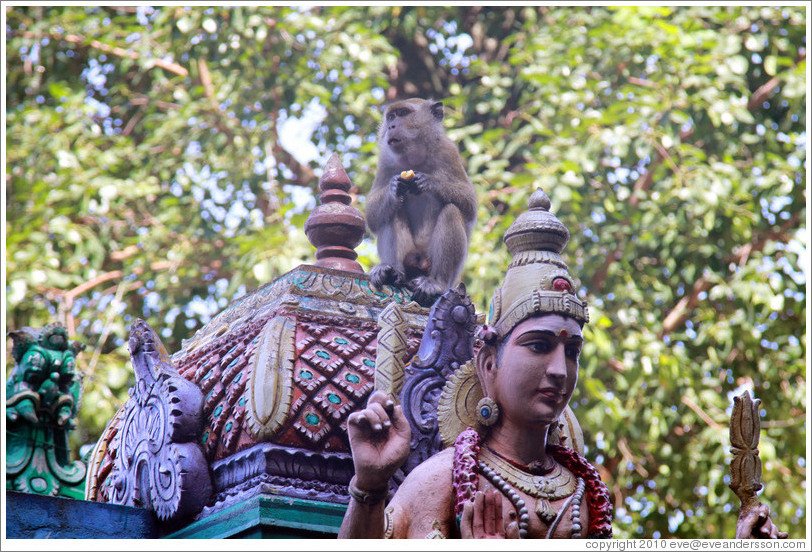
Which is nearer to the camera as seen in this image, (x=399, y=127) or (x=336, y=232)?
(x=336, y=232)

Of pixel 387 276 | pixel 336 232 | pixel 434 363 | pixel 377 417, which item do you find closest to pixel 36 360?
pixel 336 232

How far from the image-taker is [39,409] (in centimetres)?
411

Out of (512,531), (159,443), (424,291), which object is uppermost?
(424,291)

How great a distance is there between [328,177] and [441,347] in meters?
1.23

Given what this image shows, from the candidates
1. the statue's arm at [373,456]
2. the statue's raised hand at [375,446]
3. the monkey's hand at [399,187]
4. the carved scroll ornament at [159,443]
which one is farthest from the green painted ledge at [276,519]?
the monkey's hand at [399,187]

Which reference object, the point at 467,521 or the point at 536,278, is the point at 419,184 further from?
the point at 467,521

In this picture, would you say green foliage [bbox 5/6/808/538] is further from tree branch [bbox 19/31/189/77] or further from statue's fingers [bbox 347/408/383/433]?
statue's fingers [bbox 347/408/383/433]

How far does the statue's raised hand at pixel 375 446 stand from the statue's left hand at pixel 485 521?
323 mm

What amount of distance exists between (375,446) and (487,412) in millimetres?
610

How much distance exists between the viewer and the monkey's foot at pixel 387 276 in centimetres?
410

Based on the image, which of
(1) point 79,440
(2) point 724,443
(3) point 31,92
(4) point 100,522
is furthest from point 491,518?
(3) point 31,92

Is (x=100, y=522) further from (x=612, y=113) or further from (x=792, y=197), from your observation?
(x=792, y=197)

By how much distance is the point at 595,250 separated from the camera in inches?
343

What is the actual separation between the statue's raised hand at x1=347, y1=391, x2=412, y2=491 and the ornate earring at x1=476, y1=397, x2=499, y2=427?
54 centimetres
